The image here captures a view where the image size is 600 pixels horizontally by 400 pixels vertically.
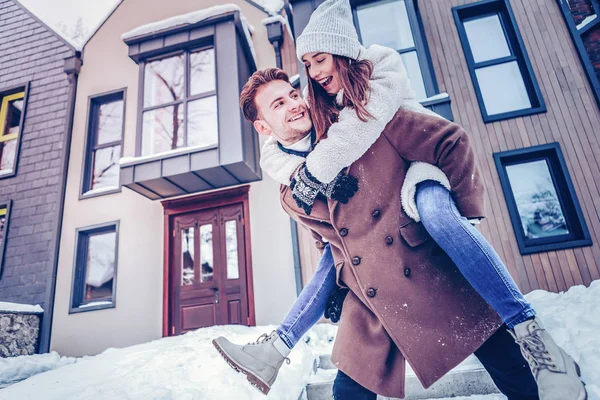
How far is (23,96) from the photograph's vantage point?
29.2ft

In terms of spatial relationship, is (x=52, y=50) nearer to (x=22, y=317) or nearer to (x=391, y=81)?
(x=22, y=317)

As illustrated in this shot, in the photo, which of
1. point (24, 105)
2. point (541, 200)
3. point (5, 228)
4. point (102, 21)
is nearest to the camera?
point (541, 200)

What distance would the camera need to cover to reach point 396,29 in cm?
674

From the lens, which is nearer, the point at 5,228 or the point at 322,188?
the point at 322,188

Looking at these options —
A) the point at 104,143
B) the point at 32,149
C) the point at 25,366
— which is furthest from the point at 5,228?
the point at 25,366

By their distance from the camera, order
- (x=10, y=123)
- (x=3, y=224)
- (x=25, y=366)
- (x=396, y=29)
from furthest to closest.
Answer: (x=10, y=123)
(x=3, y=224)
(x=396, y=29)
(x=25, y=366)

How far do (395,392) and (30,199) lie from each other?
8.65 m

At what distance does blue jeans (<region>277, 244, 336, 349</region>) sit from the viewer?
1.57 meters

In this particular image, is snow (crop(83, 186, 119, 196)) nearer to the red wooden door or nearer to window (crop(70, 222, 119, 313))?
window (crop(70, 222, 119, 313))

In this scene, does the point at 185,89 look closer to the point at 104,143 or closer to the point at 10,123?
the point at 104,143

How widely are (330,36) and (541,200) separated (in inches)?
237

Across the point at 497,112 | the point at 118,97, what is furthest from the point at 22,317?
the point at 497,112

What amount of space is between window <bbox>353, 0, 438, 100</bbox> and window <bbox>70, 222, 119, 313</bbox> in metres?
5.92

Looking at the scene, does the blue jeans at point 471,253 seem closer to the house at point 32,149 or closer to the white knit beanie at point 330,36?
the white knit beanie at point 330,36
